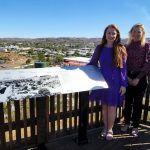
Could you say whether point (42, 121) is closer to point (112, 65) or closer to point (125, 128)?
point (112, 65)

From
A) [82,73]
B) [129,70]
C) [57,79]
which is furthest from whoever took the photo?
[129,70]

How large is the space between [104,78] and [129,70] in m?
0.48

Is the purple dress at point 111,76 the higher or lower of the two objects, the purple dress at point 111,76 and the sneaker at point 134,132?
the higher

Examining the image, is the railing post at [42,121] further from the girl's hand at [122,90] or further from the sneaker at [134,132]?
the sneaker at [134,132]

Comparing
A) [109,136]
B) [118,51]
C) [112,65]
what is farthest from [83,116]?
[118,51]

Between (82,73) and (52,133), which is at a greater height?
(82,73)

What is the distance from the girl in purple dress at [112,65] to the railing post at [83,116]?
291 millimetres

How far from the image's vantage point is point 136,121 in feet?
14.7

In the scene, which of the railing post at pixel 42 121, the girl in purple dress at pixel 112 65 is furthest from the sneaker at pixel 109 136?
the railing post at pixel 42 121

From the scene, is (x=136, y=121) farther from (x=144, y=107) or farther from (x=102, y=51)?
Answer: (x=102, y=51)

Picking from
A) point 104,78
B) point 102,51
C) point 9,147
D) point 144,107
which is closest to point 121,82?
point 104,78

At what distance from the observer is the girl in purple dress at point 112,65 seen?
397 centimetres

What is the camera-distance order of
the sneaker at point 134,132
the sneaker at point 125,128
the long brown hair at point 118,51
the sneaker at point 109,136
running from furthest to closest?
the sneaker at point 125,128
the sneaker at point 134,132
the sneaker at point 109,136
the long brown hair at point 118,51

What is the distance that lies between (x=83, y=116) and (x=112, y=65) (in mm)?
868
